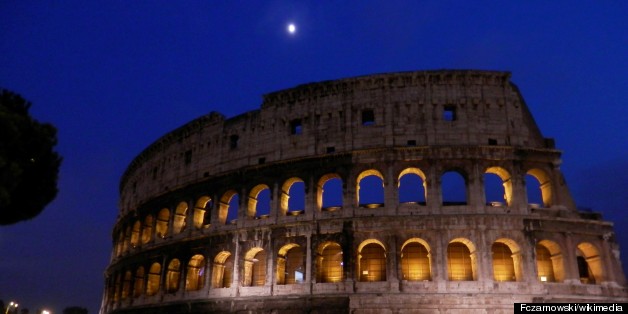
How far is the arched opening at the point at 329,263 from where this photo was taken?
75.4 ft

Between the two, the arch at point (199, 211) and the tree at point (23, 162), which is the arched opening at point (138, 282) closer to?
the arch at point (199, 211)

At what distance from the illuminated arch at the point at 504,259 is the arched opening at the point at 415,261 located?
2910mm

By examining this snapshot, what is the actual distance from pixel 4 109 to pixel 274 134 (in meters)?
13.9

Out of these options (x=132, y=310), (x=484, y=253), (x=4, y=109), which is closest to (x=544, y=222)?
(x=484, y=253)

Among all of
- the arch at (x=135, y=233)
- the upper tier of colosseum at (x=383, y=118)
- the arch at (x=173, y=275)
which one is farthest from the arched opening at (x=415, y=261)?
the arch at (x=135, y=233)

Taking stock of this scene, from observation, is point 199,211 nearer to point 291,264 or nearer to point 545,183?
point 291,264

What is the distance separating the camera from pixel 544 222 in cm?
2172

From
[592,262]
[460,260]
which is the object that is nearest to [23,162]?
[460,260]

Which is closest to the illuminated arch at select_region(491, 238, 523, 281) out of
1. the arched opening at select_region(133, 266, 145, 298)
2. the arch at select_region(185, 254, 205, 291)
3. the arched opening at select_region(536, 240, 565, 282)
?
the arched opening at select_region(536, 240, 565, 282)

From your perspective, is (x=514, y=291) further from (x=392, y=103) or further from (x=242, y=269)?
(x=242, y=269)

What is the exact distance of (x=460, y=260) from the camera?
73.3 feet

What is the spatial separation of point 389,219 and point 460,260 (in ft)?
12.0

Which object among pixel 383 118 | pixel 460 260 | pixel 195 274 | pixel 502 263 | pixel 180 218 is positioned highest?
pixel 383 118

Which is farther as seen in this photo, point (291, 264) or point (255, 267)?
point (255, 267)
